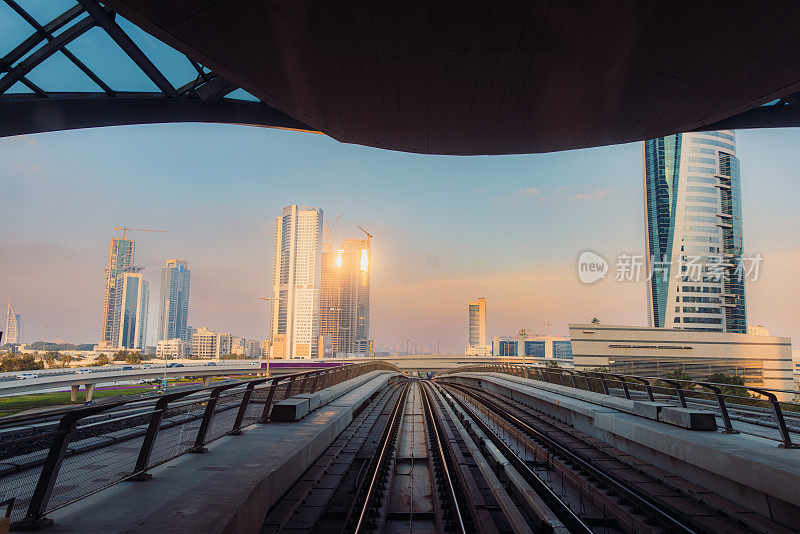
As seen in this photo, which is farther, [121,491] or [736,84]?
[736,84]

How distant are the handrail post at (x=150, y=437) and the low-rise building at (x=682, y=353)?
78.6 meters

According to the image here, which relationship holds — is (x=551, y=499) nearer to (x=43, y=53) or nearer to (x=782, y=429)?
(x=782, y=429)

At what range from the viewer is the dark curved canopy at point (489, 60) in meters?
8.80

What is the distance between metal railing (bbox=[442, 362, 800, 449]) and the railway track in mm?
1695

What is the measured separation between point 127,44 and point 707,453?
14.0 metres

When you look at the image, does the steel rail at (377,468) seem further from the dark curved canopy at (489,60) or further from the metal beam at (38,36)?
the metal beam at (38,36)

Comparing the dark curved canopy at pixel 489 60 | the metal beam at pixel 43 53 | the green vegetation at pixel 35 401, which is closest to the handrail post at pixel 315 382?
the dark curved canopy at pixel 489 60

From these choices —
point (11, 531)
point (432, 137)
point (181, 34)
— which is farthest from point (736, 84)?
point (11, 531)

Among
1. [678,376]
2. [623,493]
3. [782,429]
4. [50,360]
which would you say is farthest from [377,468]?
[50,360]

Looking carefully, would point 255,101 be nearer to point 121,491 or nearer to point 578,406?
point 121,491

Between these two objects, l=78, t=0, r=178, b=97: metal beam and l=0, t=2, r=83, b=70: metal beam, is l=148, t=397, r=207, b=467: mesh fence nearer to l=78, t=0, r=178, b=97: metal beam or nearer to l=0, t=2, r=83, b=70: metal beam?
l=0, t=2, r=83, b=70: metal beam

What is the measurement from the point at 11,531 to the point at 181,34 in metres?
8.45

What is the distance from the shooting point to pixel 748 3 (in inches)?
332

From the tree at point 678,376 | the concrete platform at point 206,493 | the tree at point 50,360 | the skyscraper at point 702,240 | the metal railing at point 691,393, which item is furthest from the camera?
the skyscraper at point 702,240
